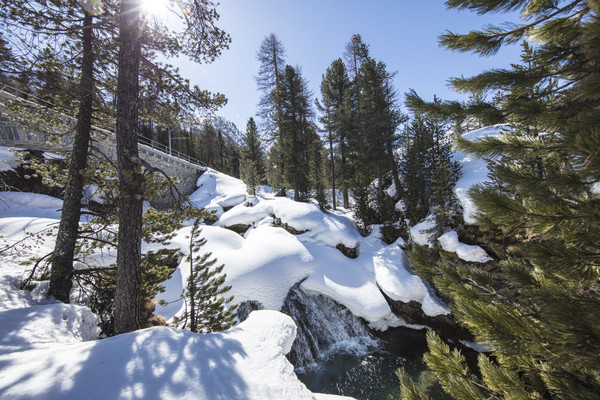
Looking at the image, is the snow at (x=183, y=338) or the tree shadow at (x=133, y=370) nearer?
the tree shadow at (x=133, y=370)

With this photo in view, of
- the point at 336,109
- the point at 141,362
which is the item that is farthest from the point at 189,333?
the point at 336,109

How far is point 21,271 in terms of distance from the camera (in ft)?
17.2

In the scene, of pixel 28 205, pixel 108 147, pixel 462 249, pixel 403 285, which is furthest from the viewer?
pixel 108 147

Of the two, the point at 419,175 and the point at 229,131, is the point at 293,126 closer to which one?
the point at 419,175

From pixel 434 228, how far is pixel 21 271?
14.4m

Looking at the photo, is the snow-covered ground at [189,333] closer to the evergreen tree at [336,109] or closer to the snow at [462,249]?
the snow at [462,249]

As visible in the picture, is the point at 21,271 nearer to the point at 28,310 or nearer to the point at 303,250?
the point at 28,310

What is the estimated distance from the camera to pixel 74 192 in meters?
4.99

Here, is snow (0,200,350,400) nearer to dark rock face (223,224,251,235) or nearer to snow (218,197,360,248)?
snow (218,197,360,248)

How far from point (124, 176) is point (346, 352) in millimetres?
9252

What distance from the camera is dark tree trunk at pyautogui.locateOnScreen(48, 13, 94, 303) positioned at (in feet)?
16.1

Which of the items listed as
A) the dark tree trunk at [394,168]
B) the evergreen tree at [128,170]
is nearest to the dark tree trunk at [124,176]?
the evergreen tree at [128,170]

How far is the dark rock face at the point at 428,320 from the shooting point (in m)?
8.20

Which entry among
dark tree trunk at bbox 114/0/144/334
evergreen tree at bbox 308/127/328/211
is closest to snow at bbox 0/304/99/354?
dark tree trunk at bbox 114/0/144/334
